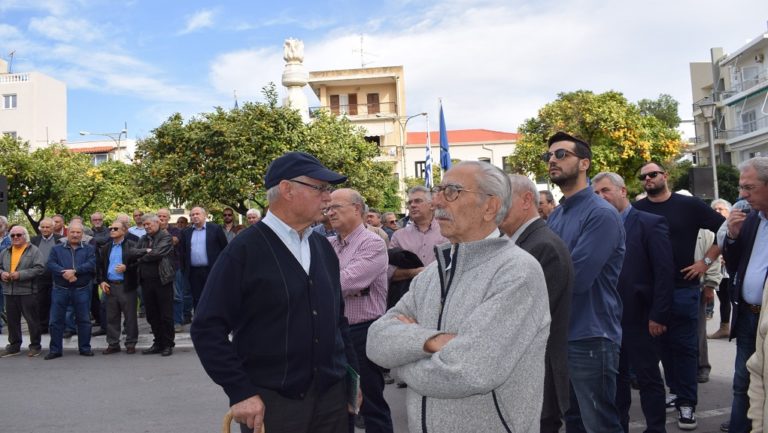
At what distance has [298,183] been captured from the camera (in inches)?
131

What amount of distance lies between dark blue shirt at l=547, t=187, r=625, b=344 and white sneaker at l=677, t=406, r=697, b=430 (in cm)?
206

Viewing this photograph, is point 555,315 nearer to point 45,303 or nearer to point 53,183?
point 45,303

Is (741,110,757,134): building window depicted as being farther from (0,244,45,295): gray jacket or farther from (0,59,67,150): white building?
(0,59,67,150): white building

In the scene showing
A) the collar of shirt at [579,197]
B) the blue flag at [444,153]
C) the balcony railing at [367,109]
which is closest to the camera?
the collar of shirt at [579,197]

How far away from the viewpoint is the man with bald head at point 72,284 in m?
10.1

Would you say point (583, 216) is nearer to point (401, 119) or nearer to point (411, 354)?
point (411, 354)

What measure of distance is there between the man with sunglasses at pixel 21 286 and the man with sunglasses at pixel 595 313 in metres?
8.68

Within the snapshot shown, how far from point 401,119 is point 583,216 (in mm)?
48771

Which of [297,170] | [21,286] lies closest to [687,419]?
[297,170]

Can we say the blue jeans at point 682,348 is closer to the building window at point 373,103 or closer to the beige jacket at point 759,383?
the beige jacket at point 759,383

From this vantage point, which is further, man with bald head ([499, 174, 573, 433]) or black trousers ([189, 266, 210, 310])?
black trousers ([189, 266, 210, 310])

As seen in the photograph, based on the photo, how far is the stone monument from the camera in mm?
28547

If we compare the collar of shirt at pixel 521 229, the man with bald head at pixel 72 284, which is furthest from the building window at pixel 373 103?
the collar of shirt at pixel 521 229

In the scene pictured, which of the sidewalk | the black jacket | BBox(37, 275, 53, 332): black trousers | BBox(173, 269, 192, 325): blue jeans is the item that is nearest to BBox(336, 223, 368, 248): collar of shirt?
the black jacket
